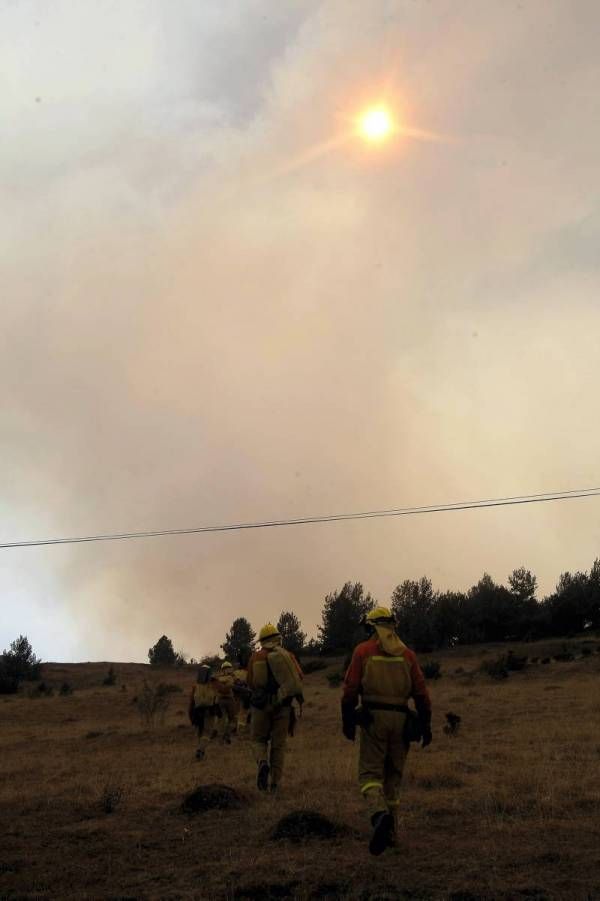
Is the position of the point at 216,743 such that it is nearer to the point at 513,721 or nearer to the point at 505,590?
the point at 513,721

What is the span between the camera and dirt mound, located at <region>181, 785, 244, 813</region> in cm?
923

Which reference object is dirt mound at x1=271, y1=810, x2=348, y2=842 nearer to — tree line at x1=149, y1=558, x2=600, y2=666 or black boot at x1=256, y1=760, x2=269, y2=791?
black boot at x1=256, y1=760, x2=269, y2=791

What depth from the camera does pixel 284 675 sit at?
10.1 metres

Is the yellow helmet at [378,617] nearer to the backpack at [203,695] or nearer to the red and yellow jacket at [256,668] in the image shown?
the red and yellow jacket at [256,668]

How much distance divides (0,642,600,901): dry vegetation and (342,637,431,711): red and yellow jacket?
125 cm

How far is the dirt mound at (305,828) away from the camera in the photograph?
7480 mm

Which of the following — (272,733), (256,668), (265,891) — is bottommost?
(265,891)

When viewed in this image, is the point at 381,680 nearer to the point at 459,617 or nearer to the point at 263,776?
the point at 263,776

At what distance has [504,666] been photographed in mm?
36344

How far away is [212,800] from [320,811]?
4.59 feet

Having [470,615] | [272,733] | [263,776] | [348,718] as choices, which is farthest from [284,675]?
[470,615]

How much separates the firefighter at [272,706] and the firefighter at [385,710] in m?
3.04

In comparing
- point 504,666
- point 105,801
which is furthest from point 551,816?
point 504,666

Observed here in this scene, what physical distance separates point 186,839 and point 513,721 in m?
13.7
